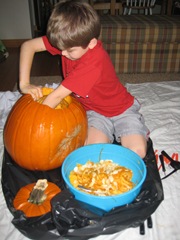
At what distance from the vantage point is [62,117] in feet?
2.77

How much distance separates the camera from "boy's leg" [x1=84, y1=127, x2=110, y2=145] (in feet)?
3.27

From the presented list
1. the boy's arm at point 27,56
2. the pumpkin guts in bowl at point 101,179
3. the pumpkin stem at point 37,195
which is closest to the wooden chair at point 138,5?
the boy's arm at point 27,56

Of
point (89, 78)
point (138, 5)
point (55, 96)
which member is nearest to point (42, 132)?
point (55, 96)

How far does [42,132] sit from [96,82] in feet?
0.87

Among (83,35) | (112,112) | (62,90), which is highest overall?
(83,35)

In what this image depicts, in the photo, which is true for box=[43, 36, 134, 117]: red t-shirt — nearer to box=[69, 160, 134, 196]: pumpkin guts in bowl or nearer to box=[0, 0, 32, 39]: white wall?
box=[69, 160, 134, 196]: pumpkin guts in bowl

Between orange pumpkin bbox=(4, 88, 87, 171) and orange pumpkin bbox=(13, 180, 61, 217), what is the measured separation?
12cm

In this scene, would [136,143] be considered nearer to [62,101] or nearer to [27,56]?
[62,101]

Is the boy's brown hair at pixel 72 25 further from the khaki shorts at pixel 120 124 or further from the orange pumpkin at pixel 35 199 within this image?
the orange pumpkin at pixel 35 199

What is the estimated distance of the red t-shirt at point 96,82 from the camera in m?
0.83

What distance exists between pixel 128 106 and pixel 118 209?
475mm

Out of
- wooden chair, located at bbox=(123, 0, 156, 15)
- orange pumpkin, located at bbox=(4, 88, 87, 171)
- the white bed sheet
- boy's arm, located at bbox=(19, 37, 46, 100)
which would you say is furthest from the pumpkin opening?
wooden chair, located at bbox=(123, 0, 156, 15)

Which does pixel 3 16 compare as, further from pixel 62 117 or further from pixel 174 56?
pixel 62 117

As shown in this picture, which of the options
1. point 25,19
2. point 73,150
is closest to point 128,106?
point 73,150
